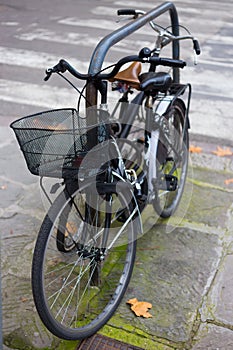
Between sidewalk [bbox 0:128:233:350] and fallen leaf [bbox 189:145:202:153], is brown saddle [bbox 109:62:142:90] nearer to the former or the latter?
sidewalk [bbox 0:128:233:350]

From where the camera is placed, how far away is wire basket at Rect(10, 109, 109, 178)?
2.52m

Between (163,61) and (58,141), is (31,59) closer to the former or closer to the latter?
(163,61)

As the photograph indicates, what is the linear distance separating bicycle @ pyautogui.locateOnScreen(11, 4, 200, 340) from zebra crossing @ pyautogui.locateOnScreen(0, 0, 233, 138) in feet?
7.20

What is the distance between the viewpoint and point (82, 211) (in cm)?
310

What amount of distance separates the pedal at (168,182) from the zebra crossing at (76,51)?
2043mm

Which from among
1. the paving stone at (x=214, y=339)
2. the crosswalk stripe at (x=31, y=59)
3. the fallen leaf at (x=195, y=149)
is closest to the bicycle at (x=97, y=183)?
the paving stone at (x=214, y=339)

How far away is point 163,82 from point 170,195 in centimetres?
129

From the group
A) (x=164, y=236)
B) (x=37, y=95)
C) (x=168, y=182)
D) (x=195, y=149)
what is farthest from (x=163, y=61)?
(x=37, y=95)

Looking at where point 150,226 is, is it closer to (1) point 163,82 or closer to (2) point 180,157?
(2) point 180,157

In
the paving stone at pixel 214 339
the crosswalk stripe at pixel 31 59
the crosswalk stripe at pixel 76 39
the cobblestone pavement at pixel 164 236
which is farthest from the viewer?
the crosswalk stripe at pixel 76 39

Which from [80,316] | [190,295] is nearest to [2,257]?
[80,316]

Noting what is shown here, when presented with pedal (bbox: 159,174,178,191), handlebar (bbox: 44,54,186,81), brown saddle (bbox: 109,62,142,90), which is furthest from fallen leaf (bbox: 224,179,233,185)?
handlebar (bbox: 44,54,186,81)

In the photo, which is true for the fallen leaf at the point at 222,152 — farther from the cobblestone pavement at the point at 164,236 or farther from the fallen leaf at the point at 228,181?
the fallen leaf at the point at 228,181

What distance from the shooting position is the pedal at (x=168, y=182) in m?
3.78
